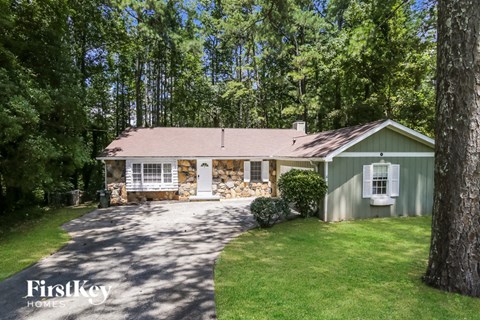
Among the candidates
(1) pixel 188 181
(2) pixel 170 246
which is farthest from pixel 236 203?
(2) pixel 170 246

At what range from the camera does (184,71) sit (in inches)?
954

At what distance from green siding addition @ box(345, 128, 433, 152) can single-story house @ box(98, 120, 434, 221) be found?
4 centimetres

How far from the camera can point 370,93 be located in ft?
62.7

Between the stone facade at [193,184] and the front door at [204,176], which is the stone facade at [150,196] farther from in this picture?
the front door at [204,176]

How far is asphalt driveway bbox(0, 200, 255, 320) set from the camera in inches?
166

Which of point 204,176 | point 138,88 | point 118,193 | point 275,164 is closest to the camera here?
point 118,193

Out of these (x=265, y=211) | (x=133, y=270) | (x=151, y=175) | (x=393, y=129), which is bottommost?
(x=133, y=270)

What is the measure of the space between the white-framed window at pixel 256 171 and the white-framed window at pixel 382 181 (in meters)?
6.19

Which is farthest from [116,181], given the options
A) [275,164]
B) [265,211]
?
[265,211]

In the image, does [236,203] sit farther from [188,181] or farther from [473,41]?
[473,41]

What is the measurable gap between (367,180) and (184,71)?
60.3 feet

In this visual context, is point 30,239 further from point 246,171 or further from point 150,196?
point 246,171

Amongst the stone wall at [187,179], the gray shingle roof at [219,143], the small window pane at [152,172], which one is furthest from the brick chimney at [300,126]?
the small window pane at [152,172]

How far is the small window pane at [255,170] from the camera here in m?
16.2
